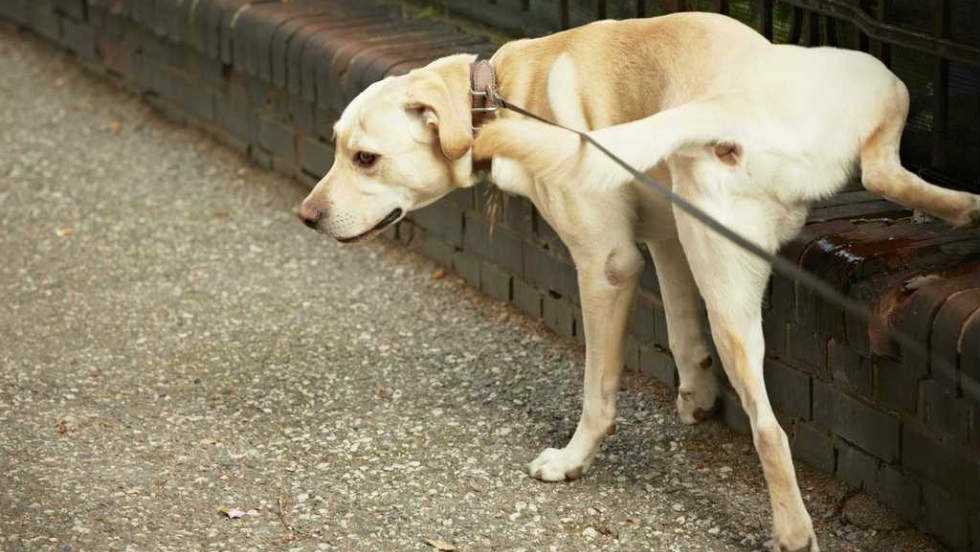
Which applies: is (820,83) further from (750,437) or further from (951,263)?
(750,437)

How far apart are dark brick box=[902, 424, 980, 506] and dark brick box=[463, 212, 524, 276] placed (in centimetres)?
203

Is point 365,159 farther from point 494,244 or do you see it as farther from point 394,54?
point 394,54

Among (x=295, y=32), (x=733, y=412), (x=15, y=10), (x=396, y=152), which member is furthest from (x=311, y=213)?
(x=15, y=10)

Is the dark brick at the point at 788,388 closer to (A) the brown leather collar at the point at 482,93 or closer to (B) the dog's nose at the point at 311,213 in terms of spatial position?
(A) the brown leather collar at the point at 482,93

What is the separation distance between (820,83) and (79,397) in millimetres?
2725

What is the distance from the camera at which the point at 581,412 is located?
5051 mm

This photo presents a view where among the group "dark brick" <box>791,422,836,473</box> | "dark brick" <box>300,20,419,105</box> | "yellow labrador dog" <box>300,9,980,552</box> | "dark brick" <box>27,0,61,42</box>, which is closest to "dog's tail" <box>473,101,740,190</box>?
"yellow labrador dog" <box>300,9,980,552</box>

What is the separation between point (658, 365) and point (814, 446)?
2.64 feet

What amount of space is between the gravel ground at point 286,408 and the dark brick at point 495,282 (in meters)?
0.08

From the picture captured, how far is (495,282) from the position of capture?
6.04 m

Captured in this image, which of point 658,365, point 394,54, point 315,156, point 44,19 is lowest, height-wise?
point 44,19

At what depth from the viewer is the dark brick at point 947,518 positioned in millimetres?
3990

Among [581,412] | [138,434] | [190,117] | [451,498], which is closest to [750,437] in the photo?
[581,412]

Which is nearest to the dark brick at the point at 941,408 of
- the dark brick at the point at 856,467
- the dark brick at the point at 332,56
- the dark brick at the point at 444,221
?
the dark brick at the point at 856,467
